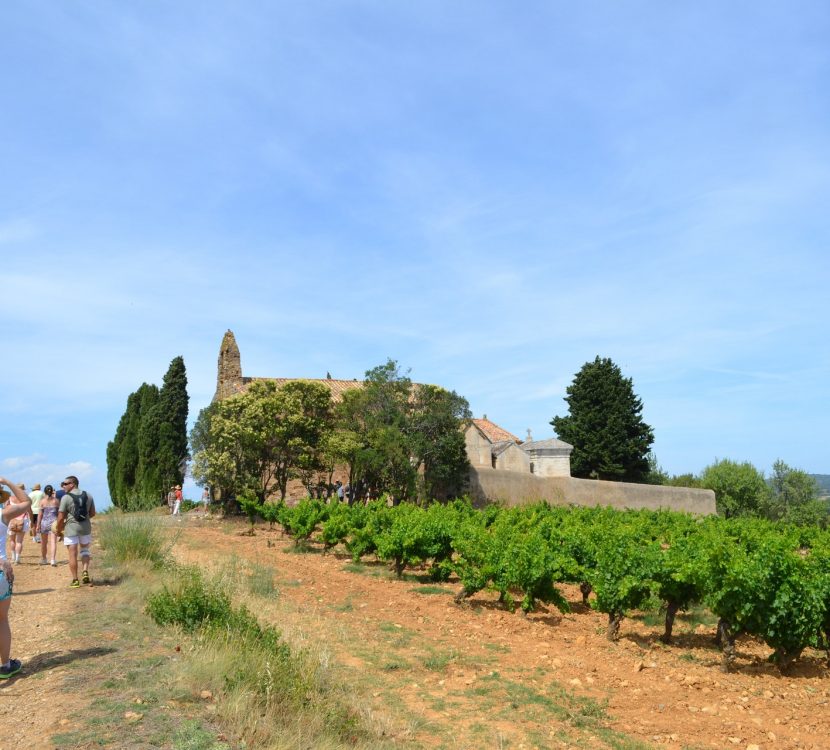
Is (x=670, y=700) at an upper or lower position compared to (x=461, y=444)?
lower

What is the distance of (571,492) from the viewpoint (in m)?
36.0

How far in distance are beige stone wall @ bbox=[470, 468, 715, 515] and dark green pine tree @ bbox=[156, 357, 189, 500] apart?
1566 centimetres

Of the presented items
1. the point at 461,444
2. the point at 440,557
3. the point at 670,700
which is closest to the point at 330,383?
the point at 461,444

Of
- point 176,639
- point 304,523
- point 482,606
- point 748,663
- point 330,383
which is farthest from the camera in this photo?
point 330,383

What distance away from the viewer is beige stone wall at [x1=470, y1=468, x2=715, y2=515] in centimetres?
3538

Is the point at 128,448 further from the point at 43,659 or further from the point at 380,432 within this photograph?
the point at 43,659

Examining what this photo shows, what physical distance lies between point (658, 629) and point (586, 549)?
202 centimetres

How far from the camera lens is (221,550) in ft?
58.9

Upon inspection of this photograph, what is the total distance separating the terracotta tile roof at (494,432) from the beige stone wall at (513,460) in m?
2.30

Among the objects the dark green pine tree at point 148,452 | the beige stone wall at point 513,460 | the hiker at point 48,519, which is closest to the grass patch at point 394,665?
the hiker at point 48,519

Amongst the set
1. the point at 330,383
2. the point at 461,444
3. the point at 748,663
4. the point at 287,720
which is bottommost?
the point at 748,663

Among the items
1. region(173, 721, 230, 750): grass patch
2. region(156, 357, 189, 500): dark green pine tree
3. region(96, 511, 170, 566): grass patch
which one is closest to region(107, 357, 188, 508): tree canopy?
region(156, 357, 189, 500): dark green pine tree

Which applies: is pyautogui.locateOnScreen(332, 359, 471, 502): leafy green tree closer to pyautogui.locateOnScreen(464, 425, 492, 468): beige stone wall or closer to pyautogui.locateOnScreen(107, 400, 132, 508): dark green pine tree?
pyautogui.locateOnScreen(464, 425, 492, 468): beige stone wall

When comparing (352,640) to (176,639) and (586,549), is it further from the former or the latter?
(586,549)
